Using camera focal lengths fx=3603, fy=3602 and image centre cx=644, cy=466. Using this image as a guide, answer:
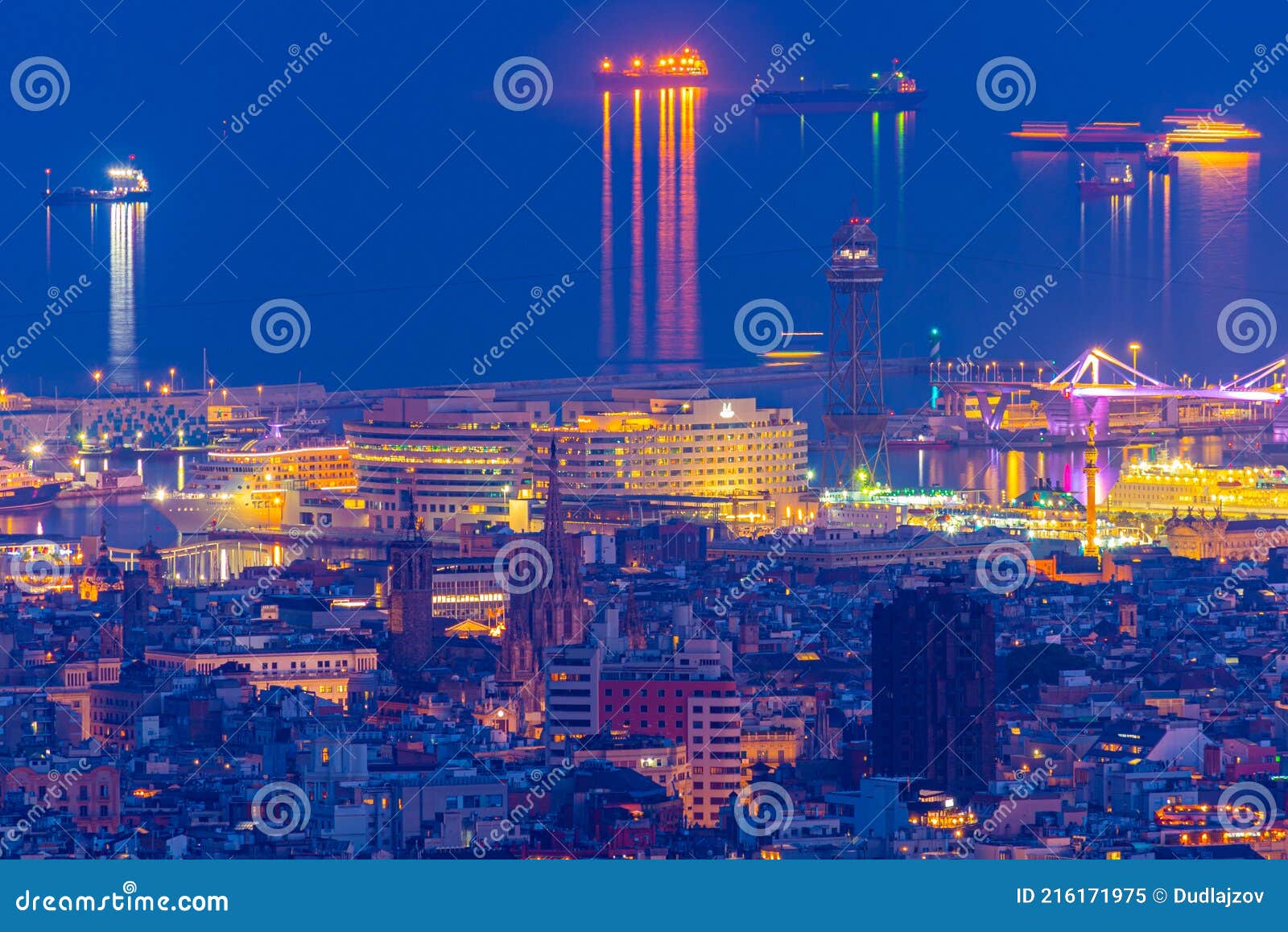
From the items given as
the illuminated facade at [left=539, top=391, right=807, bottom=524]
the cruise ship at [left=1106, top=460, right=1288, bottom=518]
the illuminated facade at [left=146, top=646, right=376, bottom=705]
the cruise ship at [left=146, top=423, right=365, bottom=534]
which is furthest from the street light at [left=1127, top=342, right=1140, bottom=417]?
the illuminated facade at [left=146, top=646, right=376, bottom=705]

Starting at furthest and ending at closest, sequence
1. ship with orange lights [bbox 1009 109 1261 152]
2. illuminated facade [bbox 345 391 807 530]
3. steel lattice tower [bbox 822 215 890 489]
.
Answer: ship with orange lights [bbox 1009 109 1261 152] < steel lattice tower [bbox 822 215 890 489] < illuminated facade [bbox 345 391 807 530]

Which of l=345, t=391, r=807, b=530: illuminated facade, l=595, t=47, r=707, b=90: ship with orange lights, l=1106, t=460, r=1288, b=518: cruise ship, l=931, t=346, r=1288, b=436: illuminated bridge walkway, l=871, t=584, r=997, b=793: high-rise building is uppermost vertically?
l=595, t=47, r=707, b=90: ship with orange lights

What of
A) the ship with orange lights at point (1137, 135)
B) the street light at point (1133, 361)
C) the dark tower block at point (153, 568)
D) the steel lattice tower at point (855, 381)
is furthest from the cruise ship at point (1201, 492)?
the ship with orange lights at point (1137, 135)

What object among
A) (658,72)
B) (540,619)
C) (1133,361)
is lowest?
(540,619)

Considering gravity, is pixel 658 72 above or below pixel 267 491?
above

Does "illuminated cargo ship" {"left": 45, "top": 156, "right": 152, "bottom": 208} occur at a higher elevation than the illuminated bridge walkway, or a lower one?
higher

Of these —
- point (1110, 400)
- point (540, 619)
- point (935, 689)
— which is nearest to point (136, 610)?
point (540, 619)

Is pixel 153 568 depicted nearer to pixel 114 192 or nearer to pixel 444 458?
pixel 444 458

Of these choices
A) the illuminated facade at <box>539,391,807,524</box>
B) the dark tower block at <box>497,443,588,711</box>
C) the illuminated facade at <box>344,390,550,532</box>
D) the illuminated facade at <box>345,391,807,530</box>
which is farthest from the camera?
the illuminated facade at <box>539,391,807,524</box>

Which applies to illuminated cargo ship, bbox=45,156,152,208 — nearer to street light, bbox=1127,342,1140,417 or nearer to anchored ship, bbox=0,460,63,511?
street light, bbox=1127,342,1140,417
